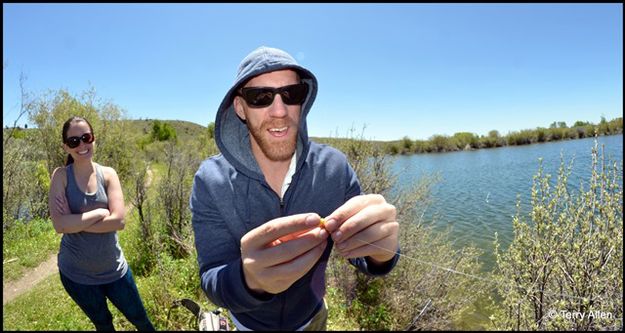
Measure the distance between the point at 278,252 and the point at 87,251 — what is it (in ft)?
9.05

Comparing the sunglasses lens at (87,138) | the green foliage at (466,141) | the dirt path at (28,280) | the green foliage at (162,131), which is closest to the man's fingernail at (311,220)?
the sunglasses lens at (87,138)

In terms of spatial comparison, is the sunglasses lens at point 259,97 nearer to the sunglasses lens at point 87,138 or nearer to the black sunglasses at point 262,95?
the black sunglasses at point 262,95

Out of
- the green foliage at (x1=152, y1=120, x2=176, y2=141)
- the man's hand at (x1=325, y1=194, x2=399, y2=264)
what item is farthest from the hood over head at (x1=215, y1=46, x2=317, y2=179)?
the green foliage at (x1=152, y1=120, x2=176, y2=141)

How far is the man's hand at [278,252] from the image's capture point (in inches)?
48.9

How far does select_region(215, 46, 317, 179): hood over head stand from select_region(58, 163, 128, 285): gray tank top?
1928 mm

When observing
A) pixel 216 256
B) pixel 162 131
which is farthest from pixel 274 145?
pixel 162 131

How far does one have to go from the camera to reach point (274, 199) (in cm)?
197

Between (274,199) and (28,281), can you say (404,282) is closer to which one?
(274,199)

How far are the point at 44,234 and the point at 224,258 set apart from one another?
46.0 ft

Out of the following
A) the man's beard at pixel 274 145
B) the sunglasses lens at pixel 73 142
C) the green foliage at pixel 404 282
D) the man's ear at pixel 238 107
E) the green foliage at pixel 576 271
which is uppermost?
the man's ear at pixel 238 107

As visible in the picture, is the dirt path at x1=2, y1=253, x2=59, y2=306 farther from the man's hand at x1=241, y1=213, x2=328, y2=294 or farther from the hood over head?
the man's hand at x1=241, y1=213, x2=328, y2=294

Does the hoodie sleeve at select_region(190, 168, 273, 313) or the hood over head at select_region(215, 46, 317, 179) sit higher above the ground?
the hood over head at select_region(215, 46, 317, 179)

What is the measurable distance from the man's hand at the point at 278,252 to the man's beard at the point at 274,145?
2.31 ft

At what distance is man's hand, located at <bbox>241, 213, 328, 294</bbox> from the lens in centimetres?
124
